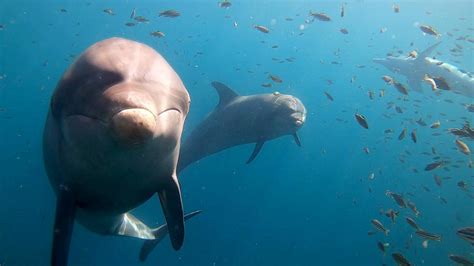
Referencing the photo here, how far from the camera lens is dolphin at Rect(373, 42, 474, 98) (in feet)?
65.5

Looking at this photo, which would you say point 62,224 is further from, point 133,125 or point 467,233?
point 467,233

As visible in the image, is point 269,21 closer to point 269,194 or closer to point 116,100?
point 269,194

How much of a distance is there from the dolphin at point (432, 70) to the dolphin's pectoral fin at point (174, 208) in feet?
57.4

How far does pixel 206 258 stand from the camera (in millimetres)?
31344

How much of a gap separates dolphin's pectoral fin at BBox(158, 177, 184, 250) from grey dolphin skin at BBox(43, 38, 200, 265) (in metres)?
0.12

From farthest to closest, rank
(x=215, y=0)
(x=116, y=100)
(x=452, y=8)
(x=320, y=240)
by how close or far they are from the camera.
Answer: (x=215, y=0), (x=452, y=8), (x=320, y=240), (x=116, y=100)

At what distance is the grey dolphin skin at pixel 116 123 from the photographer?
2463mm

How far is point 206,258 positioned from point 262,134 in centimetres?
2202

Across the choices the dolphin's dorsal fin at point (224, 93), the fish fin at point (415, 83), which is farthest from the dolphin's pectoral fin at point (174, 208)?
the fish fin at point (415, 83)

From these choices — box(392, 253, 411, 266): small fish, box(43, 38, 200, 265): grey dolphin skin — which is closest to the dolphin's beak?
box(43, 38, 200, 265): grey dolphin skin

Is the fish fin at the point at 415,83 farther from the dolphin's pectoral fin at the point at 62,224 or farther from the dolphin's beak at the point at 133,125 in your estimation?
the dolphin's beak at the point at 133,125

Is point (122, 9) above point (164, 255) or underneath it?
above

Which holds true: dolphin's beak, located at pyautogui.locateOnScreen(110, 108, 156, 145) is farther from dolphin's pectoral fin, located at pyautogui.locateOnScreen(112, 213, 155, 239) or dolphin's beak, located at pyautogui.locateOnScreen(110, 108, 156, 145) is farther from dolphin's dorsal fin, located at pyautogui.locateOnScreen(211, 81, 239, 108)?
dolphin's dorsal fin, located at pyautogui.locateOnScreen(211, 81, 239, 108)

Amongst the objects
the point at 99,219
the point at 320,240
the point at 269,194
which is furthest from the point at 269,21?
the point at 99,219
